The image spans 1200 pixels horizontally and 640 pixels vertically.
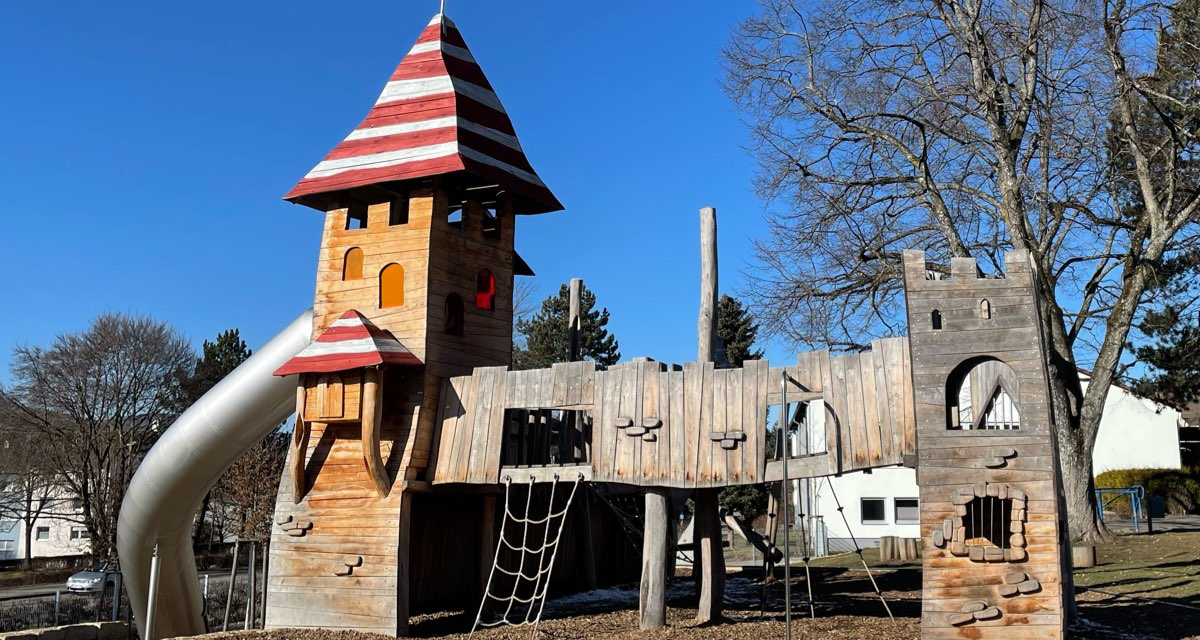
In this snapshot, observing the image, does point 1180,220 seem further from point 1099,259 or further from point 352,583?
point 352,583

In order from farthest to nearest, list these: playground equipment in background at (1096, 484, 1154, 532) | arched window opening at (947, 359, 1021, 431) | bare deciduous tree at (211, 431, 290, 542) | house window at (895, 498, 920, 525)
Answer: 1. house window at (895, 498, 920, 525)
2. bare deciduous tree at (211, 431, 290, 542)
3. playground equipment in background at (1096, 484, 1154, 532)
4. arched window opening at (947, 359, 1021, 431)

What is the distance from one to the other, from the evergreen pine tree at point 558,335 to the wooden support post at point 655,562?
108ft

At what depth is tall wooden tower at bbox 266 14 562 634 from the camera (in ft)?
48.1

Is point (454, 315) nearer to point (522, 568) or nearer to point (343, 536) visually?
point (343, 536)

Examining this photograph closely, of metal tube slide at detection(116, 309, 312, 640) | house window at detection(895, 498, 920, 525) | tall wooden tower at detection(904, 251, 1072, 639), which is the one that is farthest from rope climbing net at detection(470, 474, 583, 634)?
Result: house window at detection(895, 498, 920, 525)

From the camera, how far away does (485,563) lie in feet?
53.3

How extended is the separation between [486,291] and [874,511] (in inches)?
921

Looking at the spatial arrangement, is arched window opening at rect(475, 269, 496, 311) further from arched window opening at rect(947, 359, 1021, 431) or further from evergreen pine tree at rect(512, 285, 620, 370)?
evergreen pine tree at rect(512, 285, 620, 370)

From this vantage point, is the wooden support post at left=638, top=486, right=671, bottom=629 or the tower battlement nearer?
the tower battlement

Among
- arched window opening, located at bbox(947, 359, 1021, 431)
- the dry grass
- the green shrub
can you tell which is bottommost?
the dry grass

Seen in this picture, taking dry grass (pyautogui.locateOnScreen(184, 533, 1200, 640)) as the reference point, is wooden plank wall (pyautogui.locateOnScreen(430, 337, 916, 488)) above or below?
above

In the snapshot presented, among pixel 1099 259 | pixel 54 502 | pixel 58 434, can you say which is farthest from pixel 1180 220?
pixel 54 502

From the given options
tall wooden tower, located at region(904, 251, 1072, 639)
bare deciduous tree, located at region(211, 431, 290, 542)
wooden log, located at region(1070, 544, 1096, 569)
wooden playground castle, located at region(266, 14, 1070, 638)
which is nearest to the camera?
tall wooden tower, located at region(904, 251, 1072, 639)

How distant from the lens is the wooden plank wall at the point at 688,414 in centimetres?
1264
